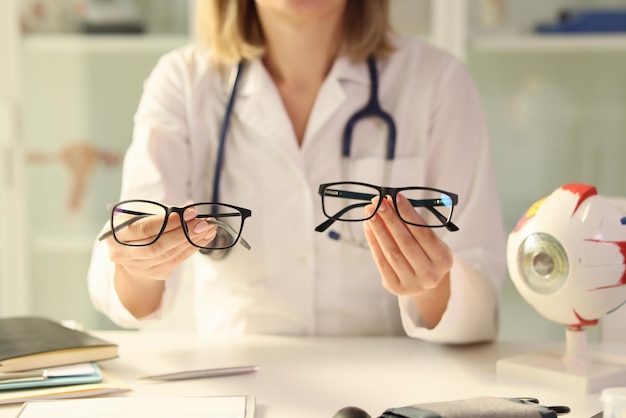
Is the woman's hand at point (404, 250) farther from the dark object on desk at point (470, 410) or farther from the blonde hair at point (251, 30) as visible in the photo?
the blonde hair at point (251, 30)

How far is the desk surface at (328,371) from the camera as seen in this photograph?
3.29 ft

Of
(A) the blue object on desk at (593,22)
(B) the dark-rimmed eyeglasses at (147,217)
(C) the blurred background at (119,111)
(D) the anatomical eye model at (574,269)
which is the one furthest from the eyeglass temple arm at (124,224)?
(A) the blue object on desk at (593,22)

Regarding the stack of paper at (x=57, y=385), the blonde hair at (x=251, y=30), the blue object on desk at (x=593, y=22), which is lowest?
the stack of paper at (x=57, y=385)

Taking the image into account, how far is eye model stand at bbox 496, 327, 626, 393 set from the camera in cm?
104

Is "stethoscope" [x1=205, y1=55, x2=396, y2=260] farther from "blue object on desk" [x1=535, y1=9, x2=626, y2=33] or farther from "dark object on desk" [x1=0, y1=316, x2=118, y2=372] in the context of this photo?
"blue object on desk" [x1=535, y1=9, x2=626, y2=33]

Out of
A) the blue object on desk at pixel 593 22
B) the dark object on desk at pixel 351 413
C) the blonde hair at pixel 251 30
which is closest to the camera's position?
the dark object on desk at pixel 351 413

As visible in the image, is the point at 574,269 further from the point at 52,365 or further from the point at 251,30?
the point at 251,30

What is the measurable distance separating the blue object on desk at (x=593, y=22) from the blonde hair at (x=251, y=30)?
0.83m

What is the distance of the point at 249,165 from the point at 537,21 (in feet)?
3.96

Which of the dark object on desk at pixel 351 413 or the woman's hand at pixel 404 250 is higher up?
the woman's hand at pixel 404 250

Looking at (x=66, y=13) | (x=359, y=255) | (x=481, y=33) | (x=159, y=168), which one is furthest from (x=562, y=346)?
(x=66, y=13)

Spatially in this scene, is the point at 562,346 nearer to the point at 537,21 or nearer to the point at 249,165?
the point at 249,165

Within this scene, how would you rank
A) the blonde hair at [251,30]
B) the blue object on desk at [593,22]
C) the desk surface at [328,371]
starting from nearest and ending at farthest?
1. the desk surface at [328,371]
2. the blonde hair at [251,30]
3. the blue object on desk at [593,22]

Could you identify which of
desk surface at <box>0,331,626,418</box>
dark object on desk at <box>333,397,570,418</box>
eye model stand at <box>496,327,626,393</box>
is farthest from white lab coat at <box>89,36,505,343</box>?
dark object on desk at <box>333,397,570,418</box>
